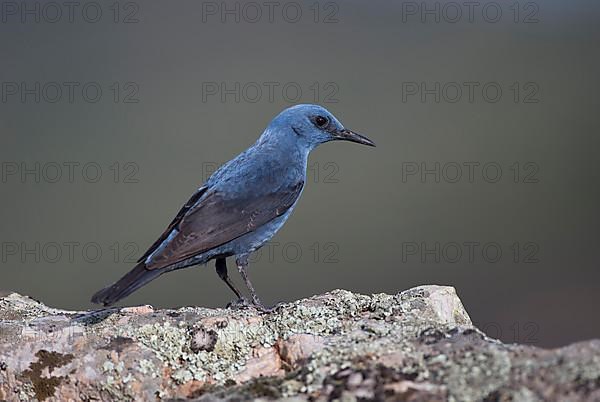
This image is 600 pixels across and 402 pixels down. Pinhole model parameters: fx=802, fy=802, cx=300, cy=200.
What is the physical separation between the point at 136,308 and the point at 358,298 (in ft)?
5.02

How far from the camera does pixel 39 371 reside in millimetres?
4531

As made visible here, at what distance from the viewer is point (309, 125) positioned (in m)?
7.48

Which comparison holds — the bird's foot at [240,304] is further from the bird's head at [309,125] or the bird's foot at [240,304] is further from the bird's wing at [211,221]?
the bird's head at [309,125]

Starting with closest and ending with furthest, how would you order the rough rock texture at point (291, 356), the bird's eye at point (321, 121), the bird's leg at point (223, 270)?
1. the rough rock texture at point (291, 356)
2. the bird's leg at point (223, 270)
3. the bird's eye at point (321, 121)

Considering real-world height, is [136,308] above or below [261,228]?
below

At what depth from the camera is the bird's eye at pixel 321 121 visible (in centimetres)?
753

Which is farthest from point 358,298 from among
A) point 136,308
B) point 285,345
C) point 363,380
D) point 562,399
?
point 562,399

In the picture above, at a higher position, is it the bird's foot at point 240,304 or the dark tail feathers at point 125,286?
the dark tail feathers at point 125,286

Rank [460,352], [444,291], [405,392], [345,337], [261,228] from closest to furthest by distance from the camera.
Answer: [405,392], [460,352], [345,337], [444,291], [261,228]

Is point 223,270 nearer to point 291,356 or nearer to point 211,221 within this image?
point 211,221

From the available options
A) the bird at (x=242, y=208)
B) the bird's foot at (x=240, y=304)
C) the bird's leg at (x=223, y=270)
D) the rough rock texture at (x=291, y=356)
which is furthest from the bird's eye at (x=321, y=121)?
the rough rock texture at (x=291, y=356)

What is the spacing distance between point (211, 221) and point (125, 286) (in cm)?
104

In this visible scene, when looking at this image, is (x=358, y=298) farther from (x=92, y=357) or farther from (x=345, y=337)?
(x=92, y=357)

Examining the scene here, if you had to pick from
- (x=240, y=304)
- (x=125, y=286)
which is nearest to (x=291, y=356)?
(x=125, y=286)
